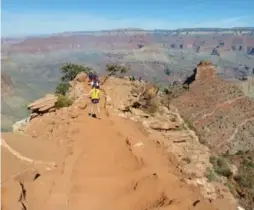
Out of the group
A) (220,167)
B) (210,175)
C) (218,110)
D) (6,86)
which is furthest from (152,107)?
(6,86)

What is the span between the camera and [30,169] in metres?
14.0

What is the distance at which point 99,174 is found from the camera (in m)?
15.4

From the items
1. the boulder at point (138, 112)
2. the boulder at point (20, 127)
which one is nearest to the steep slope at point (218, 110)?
the boulder at point (138, 112)

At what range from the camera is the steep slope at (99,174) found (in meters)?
13.0

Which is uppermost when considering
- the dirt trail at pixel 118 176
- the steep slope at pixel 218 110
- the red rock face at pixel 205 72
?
the dirt trail at pixel 118 176

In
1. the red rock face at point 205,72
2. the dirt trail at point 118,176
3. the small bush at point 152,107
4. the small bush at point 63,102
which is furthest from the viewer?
the red rock face at point 205,72

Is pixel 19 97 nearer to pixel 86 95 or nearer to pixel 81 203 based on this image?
pixel 86 95

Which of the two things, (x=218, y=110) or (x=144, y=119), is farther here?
(x=218, y=110)

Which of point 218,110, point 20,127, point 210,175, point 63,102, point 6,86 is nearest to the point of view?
point 210,175

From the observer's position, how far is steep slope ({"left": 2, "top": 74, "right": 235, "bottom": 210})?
42.8ft

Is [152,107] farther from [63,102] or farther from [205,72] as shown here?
[205,72]

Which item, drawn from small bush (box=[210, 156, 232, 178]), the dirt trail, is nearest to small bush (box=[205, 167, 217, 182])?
small bush (box=[210, 156, 232, 178])

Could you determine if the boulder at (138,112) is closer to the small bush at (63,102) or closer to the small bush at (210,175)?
the small bush at (63,102)

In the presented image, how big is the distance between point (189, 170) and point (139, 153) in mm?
2246
